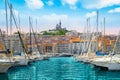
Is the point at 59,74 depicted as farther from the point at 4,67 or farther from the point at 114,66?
the point at 114,66

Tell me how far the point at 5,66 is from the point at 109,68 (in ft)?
31.9

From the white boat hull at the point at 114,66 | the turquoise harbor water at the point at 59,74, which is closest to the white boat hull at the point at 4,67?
the turquoise harbor water at the point at 59,74

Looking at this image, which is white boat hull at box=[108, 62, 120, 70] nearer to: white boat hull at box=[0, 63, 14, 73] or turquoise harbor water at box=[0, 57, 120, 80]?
turquoise harbor water at box=[0, 57, 120, 80]

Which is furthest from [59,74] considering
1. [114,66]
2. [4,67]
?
[114,66]

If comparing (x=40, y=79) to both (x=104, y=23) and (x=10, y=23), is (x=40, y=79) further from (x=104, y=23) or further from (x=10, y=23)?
(x=104, y=23)

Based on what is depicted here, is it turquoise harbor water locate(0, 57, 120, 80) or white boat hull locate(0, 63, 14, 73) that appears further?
white boat hull locate(0, 63, 14, 73)

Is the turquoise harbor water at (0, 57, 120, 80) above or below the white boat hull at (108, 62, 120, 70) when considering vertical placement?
below

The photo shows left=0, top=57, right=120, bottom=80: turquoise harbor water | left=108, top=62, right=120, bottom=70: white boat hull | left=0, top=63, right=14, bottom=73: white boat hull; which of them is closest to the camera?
left=0, top=57, right=120, bottom=80: turquoise harbor water

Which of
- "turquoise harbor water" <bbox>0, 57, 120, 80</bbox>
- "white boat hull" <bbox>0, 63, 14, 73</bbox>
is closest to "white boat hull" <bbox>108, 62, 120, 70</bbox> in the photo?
"turquoise harbor water" <bbox>0, 57, 120, 80</bbox>

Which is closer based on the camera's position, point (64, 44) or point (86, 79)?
point (86, 79)

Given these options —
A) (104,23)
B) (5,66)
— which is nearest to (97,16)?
(104,23)

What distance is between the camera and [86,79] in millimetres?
23812

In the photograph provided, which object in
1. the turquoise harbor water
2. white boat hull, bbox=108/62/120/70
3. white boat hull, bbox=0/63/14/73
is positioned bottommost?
the turquoise harbor water

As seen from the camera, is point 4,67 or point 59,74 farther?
point 59,74
